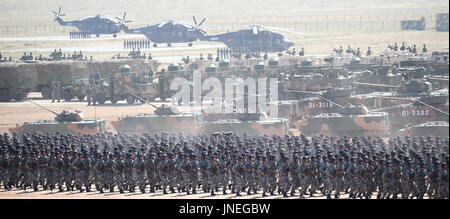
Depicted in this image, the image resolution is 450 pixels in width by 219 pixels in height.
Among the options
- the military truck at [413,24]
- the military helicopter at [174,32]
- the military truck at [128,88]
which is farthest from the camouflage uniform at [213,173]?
the military truck at [413,24]

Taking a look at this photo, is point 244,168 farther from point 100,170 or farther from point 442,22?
point 442,22

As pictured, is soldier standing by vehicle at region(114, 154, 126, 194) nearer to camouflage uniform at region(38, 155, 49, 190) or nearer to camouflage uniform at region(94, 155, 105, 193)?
camouflage uniform at region(94, 155, 105, 193)

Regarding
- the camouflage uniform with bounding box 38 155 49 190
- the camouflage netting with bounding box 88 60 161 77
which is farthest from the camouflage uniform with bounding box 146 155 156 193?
the camouflage netting with bounding box 88 60 161 77

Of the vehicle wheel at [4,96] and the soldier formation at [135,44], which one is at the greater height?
the soldier formation at [135,44]

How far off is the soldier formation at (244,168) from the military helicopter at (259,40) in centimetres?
3452

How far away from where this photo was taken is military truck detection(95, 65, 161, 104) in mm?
39312

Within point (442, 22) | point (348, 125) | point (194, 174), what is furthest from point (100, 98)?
point (442, 22)

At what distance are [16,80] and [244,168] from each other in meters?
27.7

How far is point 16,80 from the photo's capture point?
139 feet

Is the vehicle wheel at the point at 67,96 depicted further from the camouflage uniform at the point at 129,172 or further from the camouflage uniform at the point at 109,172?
the camouflage uniform at the point at 129,172

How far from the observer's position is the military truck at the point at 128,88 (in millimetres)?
39312

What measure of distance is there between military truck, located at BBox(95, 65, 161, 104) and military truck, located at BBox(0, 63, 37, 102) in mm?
5314

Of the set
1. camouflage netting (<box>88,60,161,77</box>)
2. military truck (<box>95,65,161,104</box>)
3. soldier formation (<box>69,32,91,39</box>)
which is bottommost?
military truck (<box>95,65,161,104</box>)

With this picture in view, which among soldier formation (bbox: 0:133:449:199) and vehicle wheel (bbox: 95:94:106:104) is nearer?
soldier formation (bbox: 0:133:449:199)
